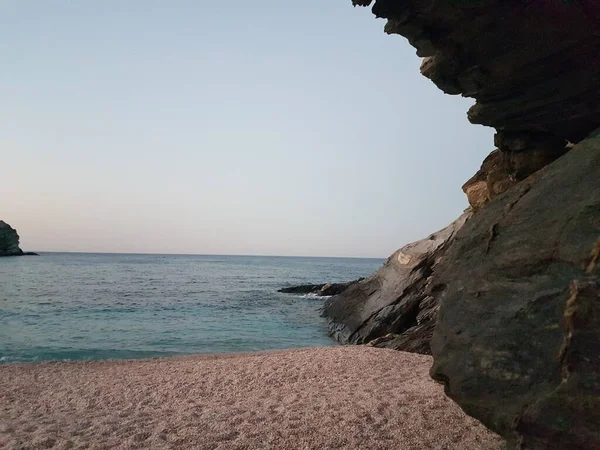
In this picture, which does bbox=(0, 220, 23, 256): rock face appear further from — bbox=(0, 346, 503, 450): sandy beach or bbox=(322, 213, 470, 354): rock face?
bbox=(0, 346, 503, 450): sandy beach

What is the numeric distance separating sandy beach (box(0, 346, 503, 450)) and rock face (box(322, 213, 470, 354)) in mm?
2328

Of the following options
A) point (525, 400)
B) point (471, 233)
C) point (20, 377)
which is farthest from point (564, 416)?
point (20, 377)

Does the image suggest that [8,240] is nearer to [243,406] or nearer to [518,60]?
[243,406]

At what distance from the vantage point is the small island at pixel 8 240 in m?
124

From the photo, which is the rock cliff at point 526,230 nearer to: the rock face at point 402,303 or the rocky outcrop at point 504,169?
the rocky outcrop at point 504,169

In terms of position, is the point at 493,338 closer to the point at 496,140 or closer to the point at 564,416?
the point at 564,416

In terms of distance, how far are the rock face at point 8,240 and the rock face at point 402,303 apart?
420ft

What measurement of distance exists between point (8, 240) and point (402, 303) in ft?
450

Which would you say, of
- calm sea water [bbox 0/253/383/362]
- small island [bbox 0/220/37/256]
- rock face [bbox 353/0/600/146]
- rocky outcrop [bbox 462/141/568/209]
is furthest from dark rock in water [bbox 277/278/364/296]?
small island [bbox 0/220/37/256]

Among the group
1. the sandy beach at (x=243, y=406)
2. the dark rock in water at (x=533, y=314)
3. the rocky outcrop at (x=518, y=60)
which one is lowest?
the sandy beach at (x=243, y=406)

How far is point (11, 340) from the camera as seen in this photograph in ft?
68.3

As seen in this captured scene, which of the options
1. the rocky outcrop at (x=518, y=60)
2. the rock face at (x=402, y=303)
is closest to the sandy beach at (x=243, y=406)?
the rock face at (x=402, y=303)

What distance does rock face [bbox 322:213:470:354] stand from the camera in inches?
686

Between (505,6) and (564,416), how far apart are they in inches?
214
